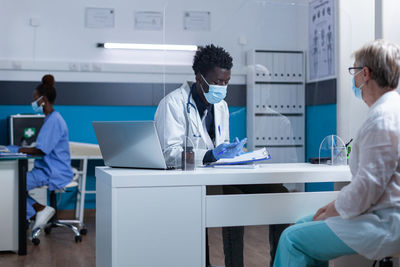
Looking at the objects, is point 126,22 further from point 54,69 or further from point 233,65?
point 233,65

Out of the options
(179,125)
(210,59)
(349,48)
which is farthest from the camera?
(349,48)

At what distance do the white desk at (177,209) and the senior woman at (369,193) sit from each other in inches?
10.4

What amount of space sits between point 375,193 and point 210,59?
1.19 metres

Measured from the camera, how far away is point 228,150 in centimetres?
239

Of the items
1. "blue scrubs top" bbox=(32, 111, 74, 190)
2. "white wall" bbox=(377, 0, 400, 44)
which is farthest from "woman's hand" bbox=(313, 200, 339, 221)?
"blue scrubs top" bbox=(32, 111, 74, 190)

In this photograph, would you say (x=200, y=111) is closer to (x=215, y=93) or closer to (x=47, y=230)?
(x=215, y=93)

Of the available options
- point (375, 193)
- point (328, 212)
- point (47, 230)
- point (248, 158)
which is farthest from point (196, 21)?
point (375, 193)

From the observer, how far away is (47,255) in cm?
407

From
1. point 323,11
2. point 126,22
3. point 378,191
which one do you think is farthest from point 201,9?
point 378,191

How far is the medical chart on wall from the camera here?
3336 millimetres

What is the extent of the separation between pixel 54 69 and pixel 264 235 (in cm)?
399

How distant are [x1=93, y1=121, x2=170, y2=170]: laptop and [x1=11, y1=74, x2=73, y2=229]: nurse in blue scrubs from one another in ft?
7.19

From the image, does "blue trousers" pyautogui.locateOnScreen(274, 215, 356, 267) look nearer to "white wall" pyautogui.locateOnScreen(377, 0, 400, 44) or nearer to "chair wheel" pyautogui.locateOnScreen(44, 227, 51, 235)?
"white wall" pyautogui.locateOnScreen(377, 0, 400, 44)

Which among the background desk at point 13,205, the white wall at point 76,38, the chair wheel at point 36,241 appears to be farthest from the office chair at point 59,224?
the white wall at point 76,38
